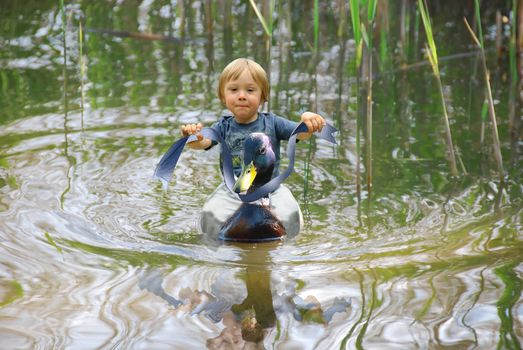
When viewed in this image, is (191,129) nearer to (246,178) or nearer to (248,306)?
(246,178)

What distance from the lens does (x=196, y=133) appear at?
3572 millimetres

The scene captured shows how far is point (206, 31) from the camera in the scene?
298 inches

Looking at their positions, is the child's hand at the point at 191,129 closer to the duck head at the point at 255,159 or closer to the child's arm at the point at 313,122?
the duck head at the point at 255,159

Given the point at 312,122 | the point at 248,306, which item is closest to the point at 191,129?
the point at 312,122

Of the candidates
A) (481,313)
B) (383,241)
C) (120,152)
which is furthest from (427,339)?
(120,152)

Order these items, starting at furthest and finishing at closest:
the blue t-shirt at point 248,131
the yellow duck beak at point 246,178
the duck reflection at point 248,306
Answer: the blue t-shirt at point 248,131
the yellow duck beak at point 246,178
the duck reflection at point 248,306

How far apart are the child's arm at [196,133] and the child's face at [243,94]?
169 millimetres

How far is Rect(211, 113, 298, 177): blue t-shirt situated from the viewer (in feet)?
12.2

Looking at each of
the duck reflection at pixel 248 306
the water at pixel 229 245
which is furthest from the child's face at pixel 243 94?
the duck reflection at pixel 248 306

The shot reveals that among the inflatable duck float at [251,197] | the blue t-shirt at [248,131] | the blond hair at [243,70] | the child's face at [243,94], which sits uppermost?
the blond hair at [243,70]

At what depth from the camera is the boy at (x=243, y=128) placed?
11.9 feet

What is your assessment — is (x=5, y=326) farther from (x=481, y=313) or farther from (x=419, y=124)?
(x=419, y=124)

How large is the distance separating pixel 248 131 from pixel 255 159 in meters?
0.24

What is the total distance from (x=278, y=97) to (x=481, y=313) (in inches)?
123
